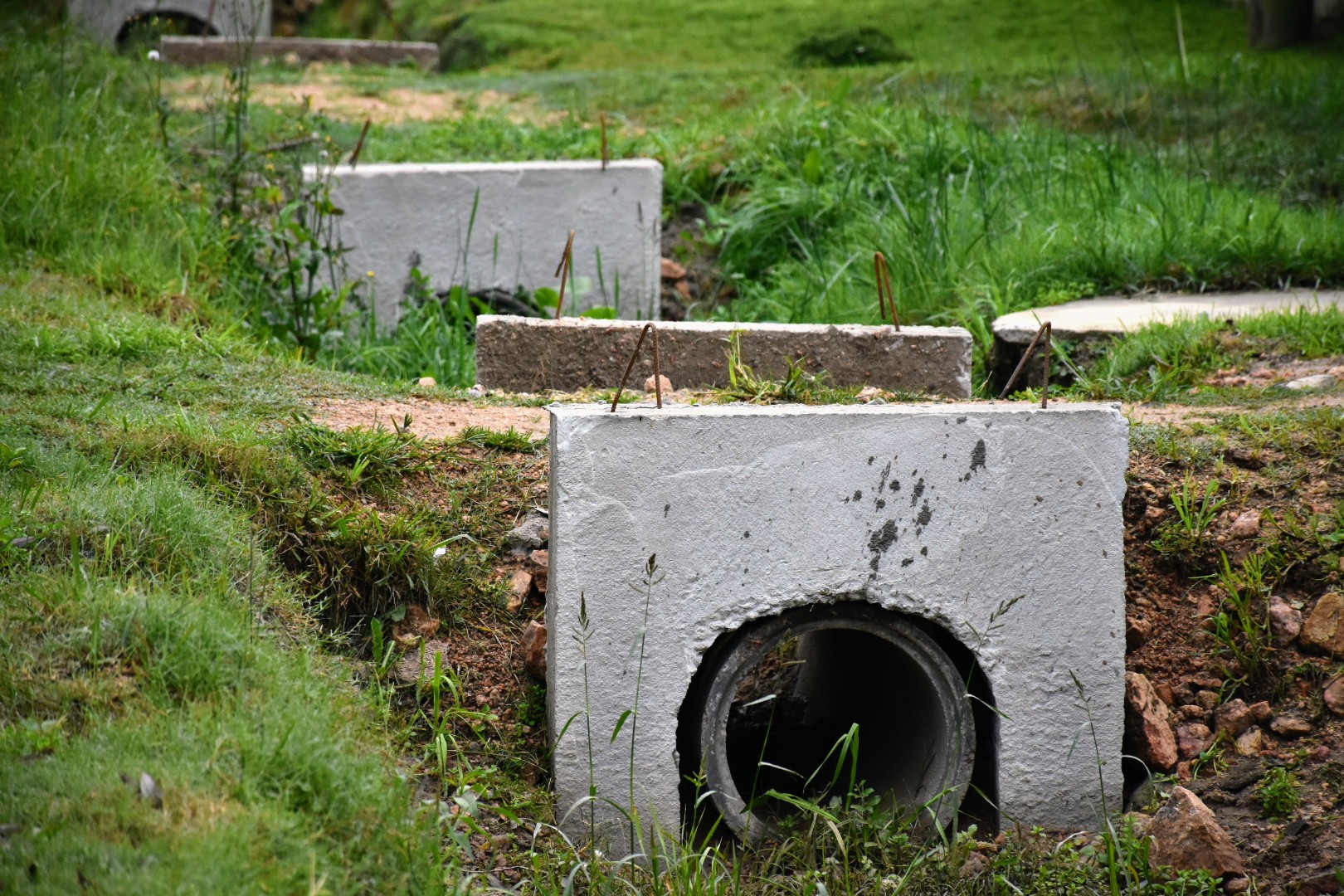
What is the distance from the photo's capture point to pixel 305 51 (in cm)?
1016

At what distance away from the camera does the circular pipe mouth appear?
2.83 meters

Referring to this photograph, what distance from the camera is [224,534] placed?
278cm

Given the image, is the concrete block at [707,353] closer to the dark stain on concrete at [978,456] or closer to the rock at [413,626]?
the dark stain on concrete at [978,456]

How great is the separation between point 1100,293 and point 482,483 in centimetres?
312

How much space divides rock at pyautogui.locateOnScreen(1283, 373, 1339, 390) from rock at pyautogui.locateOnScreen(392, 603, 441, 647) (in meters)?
2.83

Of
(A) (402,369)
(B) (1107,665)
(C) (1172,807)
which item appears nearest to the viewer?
(C) (1172,807)

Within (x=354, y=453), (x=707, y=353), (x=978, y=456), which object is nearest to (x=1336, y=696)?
(x=978, y=456)

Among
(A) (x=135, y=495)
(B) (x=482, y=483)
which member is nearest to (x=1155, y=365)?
(B) (x=482, y=483)

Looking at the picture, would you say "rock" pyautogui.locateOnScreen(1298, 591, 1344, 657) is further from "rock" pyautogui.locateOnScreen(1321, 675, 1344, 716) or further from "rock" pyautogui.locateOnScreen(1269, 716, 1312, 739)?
"rock" pyautogui.locateOnScreen(1269, 716, 1312, 739)

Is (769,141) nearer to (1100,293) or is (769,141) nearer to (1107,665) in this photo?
(1100,293)

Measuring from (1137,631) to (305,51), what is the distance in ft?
29.9

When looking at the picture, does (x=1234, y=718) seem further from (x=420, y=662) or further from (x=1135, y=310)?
(x=1135, y=310)

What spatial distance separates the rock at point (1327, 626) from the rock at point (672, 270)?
4.00m

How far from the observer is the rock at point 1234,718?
9.63ft
